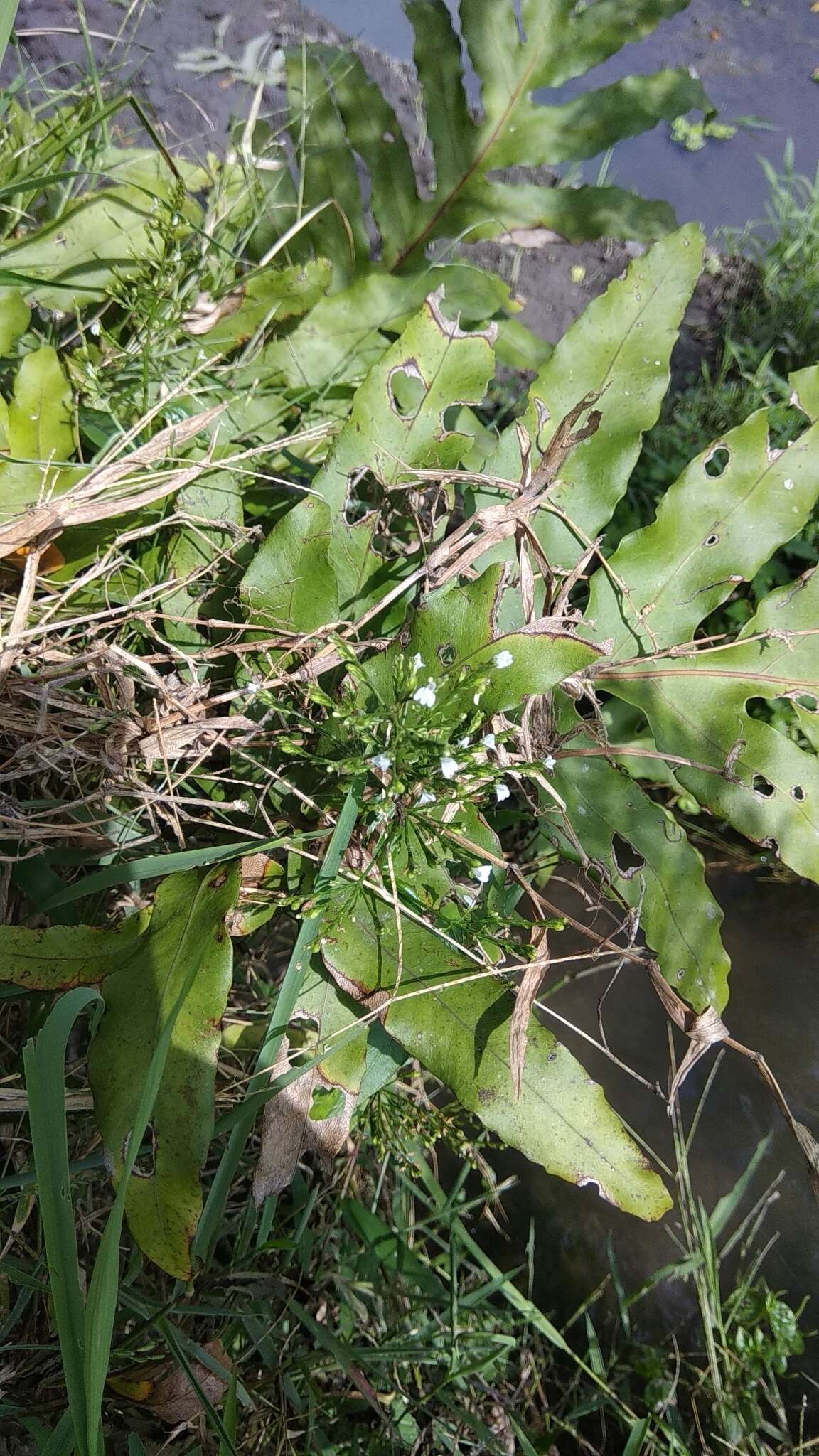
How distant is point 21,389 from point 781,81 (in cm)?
224

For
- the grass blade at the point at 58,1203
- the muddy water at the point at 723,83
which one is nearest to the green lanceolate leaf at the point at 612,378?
the grass blade at the point at 58,1203

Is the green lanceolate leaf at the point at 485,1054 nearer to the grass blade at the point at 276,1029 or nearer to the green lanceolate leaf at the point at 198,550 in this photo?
the grass blade at the point at 276,1029

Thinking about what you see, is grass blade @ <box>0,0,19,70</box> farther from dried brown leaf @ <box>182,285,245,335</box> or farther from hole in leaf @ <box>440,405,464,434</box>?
hole in leaf @ <box>440,405,464,434</box>

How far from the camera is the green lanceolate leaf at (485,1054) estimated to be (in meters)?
1.13

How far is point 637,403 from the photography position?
4.47 feet

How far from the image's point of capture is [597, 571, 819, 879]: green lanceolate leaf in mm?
1350

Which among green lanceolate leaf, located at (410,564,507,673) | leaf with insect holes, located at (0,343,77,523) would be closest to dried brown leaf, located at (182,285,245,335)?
leaf with insect holes, located at (0,343,77,523)

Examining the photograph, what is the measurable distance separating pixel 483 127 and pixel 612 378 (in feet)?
2.35

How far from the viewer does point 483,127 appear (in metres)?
1.71

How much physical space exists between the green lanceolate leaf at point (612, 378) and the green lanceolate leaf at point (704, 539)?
60 millimetres

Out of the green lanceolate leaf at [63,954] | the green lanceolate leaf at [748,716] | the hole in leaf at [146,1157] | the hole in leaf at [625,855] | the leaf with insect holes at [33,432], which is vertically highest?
the leaf with insect holes at [33,432]

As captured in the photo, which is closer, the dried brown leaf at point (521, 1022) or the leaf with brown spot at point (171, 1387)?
the dried brown leaf at point (521, 1022)

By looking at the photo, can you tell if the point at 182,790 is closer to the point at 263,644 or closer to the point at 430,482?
the point at 263,644

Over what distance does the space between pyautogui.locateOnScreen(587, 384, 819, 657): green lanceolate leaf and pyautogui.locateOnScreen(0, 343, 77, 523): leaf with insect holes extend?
88 centimetres
